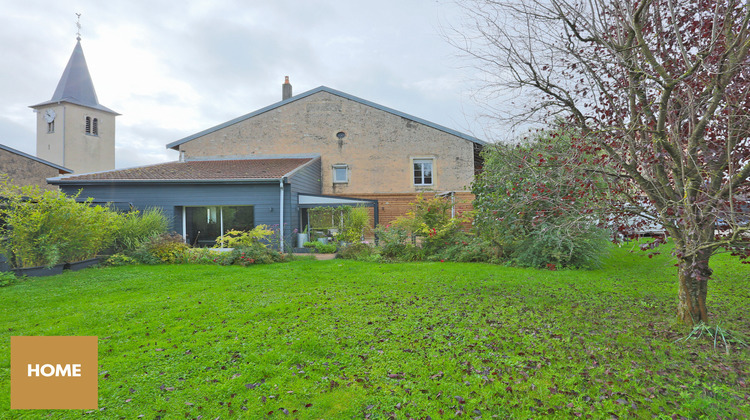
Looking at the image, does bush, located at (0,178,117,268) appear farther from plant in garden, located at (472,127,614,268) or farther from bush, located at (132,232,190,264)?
plant in garden, located at (472,127,614,268)

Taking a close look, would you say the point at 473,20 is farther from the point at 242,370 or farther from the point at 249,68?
the point at 249,68

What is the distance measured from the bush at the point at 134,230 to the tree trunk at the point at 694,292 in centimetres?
1197

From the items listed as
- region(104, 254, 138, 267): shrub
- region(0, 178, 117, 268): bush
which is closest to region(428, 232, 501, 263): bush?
region(104, 254, 138, 267): shrub

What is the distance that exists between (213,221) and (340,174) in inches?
255

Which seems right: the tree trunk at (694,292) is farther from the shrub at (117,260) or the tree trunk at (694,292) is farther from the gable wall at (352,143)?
the gable wall at (352,143)

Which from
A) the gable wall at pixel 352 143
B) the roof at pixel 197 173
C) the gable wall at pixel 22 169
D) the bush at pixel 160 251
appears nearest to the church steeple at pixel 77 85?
the gable wall at pixel 22 169

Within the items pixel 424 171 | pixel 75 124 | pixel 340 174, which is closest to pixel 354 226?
pixel 340 174

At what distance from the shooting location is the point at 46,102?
36250mm

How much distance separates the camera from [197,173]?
13656mm

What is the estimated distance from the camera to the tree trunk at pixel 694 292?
4.09 metres

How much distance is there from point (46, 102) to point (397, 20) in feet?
148

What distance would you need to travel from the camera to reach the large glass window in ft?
42.9

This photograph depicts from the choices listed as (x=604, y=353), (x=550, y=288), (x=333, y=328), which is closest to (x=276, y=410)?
(x=333, y=328)

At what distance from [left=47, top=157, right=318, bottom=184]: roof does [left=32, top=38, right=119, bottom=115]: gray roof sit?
31.1 metres
